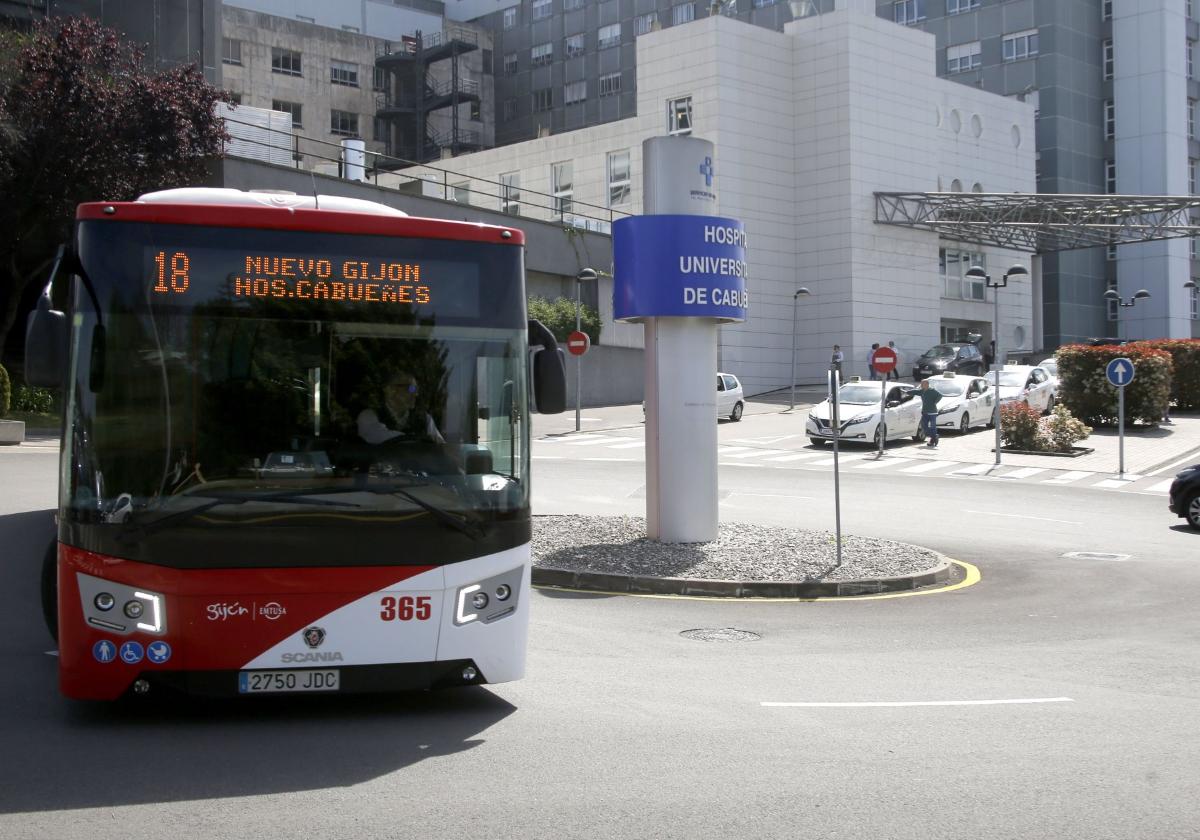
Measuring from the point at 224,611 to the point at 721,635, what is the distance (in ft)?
16.2

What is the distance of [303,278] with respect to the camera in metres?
6.97

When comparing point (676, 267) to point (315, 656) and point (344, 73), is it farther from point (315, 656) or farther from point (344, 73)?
point (344, 73)

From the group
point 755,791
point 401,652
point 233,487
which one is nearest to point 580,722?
point 401,652

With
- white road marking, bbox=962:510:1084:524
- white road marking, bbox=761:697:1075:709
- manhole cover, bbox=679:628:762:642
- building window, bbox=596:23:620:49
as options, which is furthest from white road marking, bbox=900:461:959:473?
building window, bbox=596:23:620:49

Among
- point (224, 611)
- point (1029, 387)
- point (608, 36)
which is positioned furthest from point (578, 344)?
point (608, 36)

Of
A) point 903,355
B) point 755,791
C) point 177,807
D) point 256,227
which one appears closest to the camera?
point 177,807

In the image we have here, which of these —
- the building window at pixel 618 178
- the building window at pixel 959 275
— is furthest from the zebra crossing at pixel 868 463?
the building window at pixel 959 275

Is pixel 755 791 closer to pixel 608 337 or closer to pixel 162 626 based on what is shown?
pixel 162 626

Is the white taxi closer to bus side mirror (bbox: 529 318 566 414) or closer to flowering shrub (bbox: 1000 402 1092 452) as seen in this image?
flowering shrub (bbox: 1000 402 1092 452)

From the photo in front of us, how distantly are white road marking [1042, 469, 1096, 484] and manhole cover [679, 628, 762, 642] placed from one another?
1721 centimetres

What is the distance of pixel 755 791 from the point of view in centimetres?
577

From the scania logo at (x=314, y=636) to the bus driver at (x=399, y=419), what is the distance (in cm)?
101

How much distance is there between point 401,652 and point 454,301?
1.91 m

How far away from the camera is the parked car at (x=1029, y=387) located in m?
36.1
